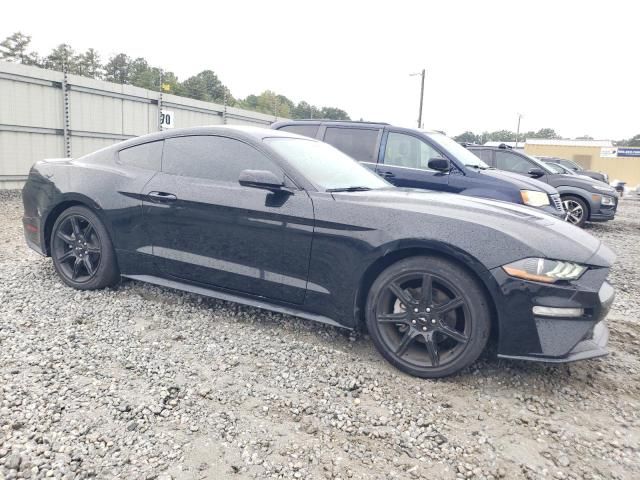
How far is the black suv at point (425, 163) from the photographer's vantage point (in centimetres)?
614

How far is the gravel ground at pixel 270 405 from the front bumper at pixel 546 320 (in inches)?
11.0

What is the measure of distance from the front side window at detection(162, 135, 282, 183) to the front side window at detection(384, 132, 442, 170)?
3.21m

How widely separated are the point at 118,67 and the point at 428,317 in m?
57.3

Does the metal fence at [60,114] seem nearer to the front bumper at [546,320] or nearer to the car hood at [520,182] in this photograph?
the car hood at [520,182]

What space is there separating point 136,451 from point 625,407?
2.51 metres

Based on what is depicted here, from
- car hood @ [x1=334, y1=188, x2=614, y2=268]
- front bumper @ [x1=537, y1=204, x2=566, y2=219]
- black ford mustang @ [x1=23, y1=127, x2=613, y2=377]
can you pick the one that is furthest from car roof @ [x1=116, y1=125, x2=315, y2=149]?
front bumper @ [x1=537, y1=204, x2=566, y2=219]

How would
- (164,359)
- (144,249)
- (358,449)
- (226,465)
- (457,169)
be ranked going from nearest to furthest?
(226,465), (358,449), (164,359), (144,249), (457,169)

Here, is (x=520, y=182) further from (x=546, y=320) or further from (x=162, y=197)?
(x=162, y=197)

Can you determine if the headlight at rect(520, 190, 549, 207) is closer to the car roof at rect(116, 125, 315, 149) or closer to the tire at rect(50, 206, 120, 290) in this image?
the car roof at rect(116, 125, 315, 149)

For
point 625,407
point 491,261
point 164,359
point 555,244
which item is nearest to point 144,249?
point 164,359

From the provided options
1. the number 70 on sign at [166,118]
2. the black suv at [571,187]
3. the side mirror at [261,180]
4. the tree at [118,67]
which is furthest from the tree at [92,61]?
the side mirror at [261,180]

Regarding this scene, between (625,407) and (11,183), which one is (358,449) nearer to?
(625,407)

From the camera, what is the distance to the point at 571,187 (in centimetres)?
1027

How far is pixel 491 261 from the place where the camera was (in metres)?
2.67
